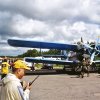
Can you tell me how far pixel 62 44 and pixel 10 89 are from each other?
26611mm

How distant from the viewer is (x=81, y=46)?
29.5 m

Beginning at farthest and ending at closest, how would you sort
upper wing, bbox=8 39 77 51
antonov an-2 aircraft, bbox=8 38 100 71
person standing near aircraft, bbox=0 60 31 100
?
upper wing, bbox=8 39 77 51
antonov an-2 aircraft, bbox=8 38 100 71
person standing near aircraft, bbox=0 60 31 100

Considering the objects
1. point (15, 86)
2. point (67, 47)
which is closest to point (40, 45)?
point (67, 47)

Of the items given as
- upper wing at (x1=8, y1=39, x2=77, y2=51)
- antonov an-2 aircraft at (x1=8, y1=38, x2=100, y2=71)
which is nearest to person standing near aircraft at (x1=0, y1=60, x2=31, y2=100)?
antonov an-2 aircraft at (x1=8, y1=38, x2=100, y2=71)

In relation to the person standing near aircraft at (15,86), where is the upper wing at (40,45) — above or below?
above

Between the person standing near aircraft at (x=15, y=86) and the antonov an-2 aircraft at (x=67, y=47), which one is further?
the antonov an-2 aircraft at (x=67, y=47)

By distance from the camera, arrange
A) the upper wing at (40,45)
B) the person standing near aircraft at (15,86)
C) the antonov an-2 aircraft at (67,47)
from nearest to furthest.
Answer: the person standing near aircraft at (15,86) → the antonov an-2 aircraft at (67,47) → the upper wing at (40,45)

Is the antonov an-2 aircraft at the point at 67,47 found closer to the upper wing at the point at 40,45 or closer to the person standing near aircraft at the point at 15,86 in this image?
the upper wing at the point at 40,45

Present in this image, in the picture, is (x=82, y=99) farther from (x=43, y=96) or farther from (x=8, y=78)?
(x=8, y=78)

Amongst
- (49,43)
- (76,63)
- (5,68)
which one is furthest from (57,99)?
(49,43)

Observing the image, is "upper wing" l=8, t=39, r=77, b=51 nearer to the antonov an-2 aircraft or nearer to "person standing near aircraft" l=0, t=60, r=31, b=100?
the antonov an-2 aircraft

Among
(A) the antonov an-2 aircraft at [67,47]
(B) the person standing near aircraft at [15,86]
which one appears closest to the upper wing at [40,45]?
(A) the antonov an-2 aircraft at [67,47]

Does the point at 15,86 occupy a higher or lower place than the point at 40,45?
lower

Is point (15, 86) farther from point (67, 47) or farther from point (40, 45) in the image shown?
point (67, 47)
